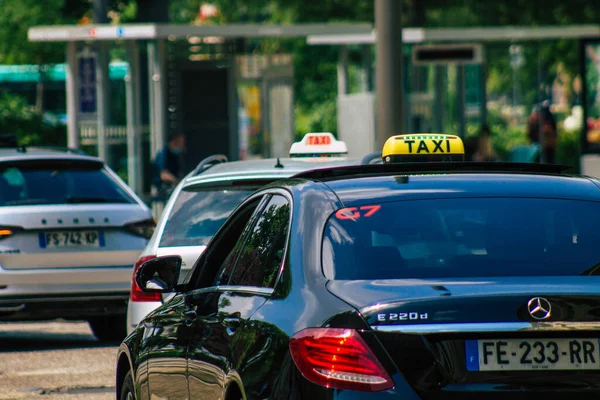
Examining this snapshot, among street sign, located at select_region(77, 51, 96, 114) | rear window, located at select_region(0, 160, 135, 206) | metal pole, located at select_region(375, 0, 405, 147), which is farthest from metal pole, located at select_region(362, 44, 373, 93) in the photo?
rear window, located at select_region(0, 160, 135, 206)

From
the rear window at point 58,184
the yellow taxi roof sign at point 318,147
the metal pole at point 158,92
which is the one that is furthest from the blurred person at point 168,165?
the yellow taxi roof sign at point 318,147

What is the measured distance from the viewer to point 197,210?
8711mm

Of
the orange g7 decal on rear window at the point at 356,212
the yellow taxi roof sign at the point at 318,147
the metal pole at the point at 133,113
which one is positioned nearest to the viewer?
the orange g7 decal on rear window at the point at 356,212

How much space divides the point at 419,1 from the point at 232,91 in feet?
24.5

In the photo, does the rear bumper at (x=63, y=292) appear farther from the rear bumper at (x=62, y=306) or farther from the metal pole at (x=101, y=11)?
the metal pole at (x=101, y=11)

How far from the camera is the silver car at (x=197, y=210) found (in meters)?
8.55

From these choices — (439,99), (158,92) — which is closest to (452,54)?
(439,99)

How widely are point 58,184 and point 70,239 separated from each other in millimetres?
749

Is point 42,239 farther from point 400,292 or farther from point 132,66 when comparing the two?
point 132,66

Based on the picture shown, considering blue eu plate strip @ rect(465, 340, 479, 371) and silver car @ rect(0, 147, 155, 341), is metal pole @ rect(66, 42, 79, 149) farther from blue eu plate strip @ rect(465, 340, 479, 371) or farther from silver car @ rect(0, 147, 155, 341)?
blue eu plate strip @ rect(465, 340, 479, 371)

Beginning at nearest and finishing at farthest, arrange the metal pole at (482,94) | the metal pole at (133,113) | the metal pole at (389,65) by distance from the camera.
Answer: the metal pole at (389,65), the metal pole at (133,113), the metal pole at (482,94)

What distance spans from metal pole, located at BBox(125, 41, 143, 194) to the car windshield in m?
16.9

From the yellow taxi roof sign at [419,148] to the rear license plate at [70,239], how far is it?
165 inches

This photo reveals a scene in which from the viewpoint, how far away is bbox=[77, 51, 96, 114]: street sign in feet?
68.8
